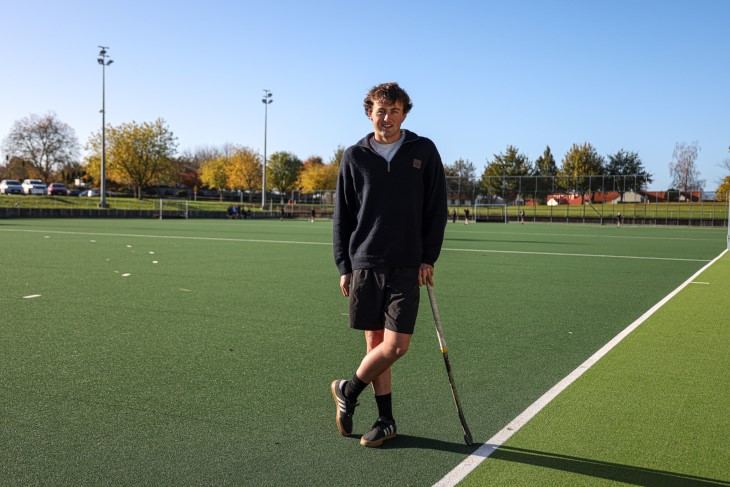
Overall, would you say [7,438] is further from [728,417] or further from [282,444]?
[728,417]

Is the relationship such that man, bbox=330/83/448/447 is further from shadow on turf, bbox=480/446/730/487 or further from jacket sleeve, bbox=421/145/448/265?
shadow on turf, bbox=480/446/730/487

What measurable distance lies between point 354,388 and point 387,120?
1.52 m

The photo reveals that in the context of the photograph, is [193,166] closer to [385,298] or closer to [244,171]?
[244,171]

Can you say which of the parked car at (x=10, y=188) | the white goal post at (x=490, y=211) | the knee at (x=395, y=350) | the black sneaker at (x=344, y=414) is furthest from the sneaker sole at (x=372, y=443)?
the parked car at (x=10, y=188)

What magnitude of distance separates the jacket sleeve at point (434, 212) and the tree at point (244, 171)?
89.1m

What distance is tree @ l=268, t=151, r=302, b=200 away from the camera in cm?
9988

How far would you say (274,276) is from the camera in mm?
11656

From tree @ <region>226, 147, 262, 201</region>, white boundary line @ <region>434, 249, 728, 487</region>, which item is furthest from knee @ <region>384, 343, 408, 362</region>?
tree @ <region>226, 147, 262, 201</region>

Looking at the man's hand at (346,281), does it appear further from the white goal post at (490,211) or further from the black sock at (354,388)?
the white goal post at (490,211)

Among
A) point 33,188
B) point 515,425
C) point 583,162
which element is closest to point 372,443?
point 515,425

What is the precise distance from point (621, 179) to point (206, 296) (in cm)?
5269

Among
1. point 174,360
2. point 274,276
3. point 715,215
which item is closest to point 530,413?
point 174,360

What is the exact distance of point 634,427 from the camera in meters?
3.97

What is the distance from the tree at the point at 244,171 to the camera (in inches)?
3593
